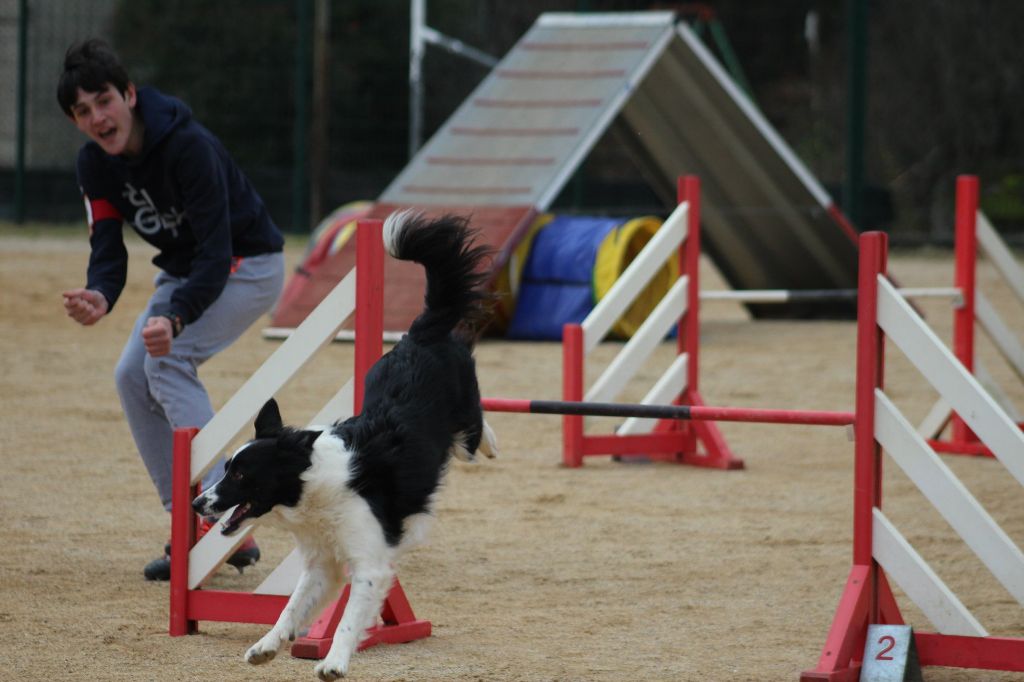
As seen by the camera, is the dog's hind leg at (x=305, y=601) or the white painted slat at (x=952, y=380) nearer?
the dog's hind leg at (x=305, y=601)

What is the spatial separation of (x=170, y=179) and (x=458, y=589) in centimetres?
144

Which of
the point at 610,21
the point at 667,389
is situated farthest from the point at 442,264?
the point at 610,21

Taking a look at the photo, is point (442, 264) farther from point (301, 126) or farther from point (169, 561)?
point (301, 126)

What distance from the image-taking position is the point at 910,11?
19.5 m

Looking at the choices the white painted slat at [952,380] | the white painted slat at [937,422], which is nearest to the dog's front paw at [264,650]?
→ the white painted slat at [952,380]

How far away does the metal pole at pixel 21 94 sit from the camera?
1555cm

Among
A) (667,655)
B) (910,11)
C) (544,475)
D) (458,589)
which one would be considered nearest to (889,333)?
(667,655)

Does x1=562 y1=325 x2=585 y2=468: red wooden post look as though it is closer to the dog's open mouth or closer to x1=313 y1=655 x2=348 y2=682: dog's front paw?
the dog's open mouth

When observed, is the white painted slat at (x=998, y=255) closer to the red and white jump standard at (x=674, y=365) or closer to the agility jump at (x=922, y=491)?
the red and white jump standard at (x=674, y=365)

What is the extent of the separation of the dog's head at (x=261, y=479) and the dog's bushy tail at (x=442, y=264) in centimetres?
71

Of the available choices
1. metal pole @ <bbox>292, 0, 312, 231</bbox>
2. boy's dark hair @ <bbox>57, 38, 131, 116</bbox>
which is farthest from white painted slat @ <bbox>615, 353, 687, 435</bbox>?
metal pole @ <bbox>292, 0, 312, 231</bbox>

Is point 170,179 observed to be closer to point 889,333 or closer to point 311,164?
point 889,333

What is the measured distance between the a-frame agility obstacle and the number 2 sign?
1.11 metres

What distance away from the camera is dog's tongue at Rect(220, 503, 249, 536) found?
3250mm
